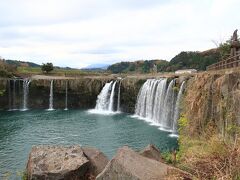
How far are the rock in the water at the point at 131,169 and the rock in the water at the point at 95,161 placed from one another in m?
2.79

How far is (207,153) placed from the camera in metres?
7.98

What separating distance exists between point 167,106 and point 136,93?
418 inches

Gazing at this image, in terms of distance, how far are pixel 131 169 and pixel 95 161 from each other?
372 cm

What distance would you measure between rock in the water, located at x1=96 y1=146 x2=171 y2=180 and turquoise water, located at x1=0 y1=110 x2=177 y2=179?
9.30 m

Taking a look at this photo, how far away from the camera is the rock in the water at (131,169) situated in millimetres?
8172

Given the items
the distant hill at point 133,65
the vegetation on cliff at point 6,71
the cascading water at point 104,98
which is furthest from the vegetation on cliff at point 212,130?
the distant hill at point 133,65

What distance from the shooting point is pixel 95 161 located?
468 inches

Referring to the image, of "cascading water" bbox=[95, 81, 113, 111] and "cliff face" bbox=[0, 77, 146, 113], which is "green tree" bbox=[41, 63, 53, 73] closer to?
"cliff face" bbox=[0, 77, 146, 113]

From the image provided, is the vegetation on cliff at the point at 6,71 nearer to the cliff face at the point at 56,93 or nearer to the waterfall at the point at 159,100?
the cliff face at the point at 56,93

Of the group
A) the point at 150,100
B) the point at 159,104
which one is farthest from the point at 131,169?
the point at 150,100

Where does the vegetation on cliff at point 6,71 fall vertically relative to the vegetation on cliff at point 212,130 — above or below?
above

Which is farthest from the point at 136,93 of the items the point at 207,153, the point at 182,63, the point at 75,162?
the point at 182,63

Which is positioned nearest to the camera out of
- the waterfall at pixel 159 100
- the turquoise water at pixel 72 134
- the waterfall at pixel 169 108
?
the turquoise water at pixel 72 134

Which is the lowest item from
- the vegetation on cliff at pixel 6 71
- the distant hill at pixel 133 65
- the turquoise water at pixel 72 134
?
the turquoise water at pixel 72 134
